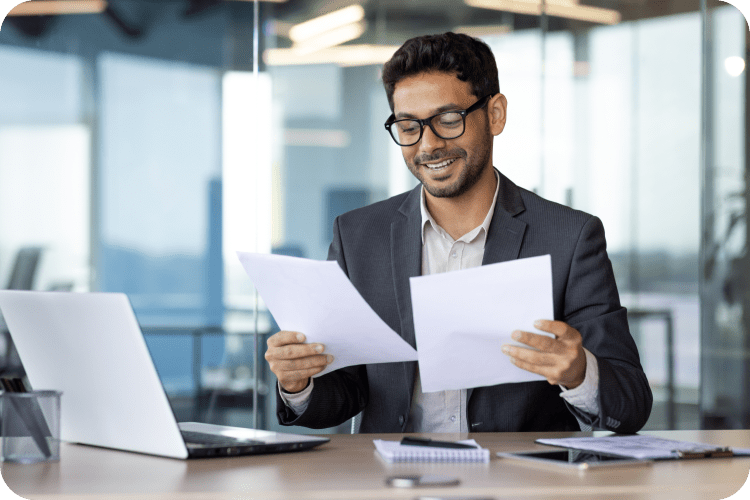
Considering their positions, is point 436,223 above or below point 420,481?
above

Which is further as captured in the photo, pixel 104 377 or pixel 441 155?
pixel 441 155

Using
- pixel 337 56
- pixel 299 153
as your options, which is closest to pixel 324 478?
pixel 299 153

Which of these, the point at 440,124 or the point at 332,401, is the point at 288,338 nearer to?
the point at 332,401

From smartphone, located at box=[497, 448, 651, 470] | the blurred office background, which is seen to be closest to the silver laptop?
smartphone, located at box=[497, 448, 651, 470]

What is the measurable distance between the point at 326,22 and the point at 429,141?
8.26 ft

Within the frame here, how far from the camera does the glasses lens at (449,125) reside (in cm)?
189

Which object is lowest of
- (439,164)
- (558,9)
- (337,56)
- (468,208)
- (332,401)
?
(332,401)

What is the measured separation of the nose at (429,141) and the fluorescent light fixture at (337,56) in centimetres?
236

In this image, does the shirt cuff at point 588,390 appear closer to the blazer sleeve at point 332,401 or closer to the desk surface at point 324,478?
the desk surface at point 324,478

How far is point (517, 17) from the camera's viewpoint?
429 cm

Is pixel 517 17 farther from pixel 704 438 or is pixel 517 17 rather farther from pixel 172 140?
pixel 704 438

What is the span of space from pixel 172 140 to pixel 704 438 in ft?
10.4

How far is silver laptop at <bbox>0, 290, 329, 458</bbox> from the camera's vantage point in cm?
116

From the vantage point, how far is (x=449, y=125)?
6.25ft
